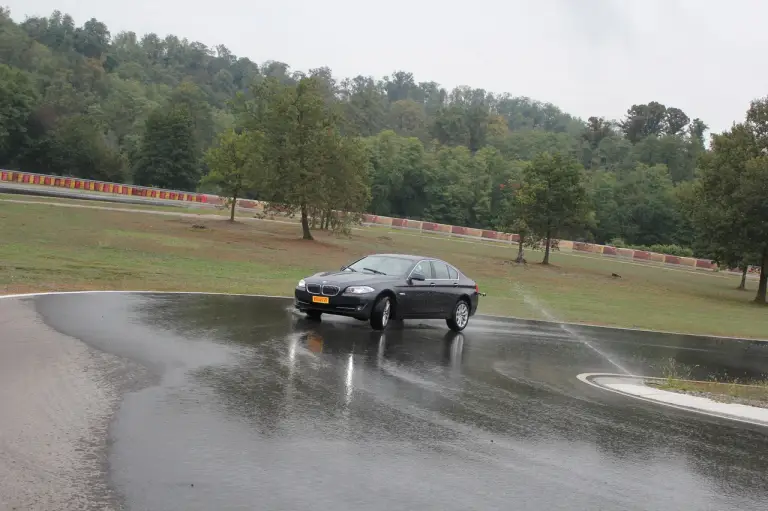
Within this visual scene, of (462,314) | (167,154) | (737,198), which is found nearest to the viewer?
(462,314)

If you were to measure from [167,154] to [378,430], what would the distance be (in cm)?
9294

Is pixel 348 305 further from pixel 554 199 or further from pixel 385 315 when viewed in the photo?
pixel 554 199

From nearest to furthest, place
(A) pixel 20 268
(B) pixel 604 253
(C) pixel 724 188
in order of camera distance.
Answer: (A) pixel 20 268 → (C) pixel 724 188 → (B) pixel 604 253

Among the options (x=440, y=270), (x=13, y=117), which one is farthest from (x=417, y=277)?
(x=13, y=117)

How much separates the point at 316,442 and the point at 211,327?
7290mm

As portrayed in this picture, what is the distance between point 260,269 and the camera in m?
32.2

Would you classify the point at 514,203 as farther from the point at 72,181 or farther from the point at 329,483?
the point at 329,483

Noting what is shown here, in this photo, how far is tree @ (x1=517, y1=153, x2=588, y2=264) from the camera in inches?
2076

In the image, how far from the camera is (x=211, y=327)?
47.5ft

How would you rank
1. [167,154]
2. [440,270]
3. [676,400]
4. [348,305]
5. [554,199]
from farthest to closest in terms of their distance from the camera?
[167,154], [554,199], [440,270], [348,305], [676,400]

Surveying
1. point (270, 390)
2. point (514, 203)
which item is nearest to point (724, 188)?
point (514, 203)

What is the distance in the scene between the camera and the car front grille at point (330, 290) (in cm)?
1598

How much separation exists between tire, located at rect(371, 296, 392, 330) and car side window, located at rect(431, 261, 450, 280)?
1903mm

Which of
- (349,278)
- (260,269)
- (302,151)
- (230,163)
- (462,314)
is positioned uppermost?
(302,151)
